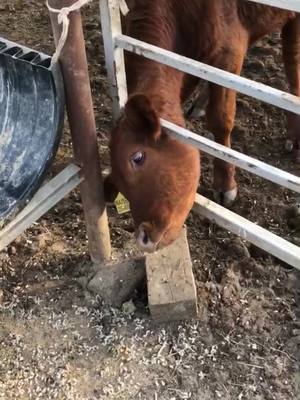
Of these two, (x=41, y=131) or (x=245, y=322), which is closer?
(x=41, y=131)

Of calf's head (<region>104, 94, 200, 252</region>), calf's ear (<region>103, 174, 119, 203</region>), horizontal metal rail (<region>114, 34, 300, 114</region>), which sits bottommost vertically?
calf's ear (<region>103, 174, 119, 203</region>)

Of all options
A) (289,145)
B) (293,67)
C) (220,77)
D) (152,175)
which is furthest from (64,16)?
(293,67)

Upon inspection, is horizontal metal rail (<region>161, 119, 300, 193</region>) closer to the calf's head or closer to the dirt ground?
the calf's head

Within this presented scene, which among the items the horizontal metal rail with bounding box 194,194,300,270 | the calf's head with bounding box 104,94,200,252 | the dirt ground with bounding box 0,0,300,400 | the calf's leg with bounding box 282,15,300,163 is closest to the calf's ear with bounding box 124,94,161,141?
the calf's head with bounding box 104,94,200,252

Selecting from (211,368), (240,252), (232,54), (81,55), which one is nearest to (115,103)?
(81,55)

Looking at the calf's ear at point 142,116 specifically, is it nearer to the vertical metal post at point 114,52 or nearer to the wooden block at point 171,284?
the vertical metal post at point 114,52

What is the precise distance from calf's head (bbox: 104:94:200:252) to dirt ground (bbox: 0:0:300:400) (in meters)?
0.42

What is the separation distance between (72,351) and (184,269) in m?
0.59

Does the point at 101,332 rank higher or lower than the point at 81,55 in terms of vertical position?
lower

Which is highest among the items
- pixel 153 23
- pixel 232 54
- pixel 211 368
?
pixel 153 23

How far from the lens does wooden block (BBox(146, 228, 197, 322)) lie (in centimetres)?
288

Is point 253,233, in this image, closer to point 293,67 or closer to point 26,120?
point 26,120

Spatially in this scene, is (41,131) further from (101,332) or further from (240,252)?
(240,252)

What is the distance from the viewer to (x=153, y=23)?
10.1 ft
